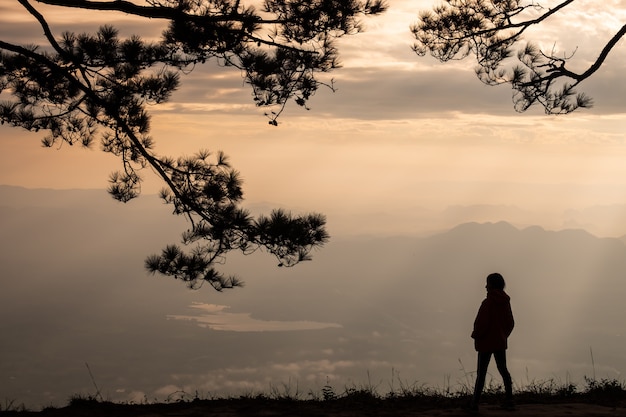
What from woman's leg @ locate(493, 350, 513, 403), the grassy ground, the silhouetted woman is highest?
the silhouetted woman

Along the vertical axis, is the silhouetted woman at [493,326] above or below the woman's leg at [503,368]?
above

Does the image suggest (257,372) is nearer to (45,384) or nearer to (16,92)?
(45,384)

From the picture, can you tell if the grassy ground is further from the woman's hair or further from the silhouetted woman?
the woman's hair

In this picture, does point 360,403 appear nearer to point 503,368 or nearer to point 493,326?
point 503,368

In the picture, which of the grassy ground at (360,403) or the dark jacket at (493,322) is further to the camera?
the grassy ground at (360,403)

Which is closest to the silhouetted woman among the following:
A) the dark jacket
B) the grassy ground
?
the dark jacket

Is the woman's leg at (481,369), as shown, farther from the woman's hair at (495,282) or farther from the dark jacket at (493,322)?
the woman's hair at (495,282)

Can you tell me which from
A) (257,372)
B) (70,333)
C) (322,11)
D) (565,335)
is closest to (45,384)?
(257,372)

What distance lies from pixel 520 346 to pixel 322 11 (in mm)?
158144

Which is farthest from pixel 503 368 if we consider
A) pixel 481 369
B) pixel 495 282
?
pixel 495 282

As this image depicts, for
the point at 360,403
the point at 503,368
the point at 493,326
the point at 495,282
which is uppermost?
the point at 495,282

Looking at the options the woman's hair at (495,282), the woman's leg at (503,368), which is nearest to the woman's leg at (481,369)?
the woman's leg at (503,368)

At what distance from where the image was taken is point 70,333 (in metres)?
144

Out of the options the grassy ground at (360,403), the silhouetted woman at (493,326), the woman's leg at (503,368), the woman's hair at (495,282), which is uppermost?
the woman's hair at (495,282)
